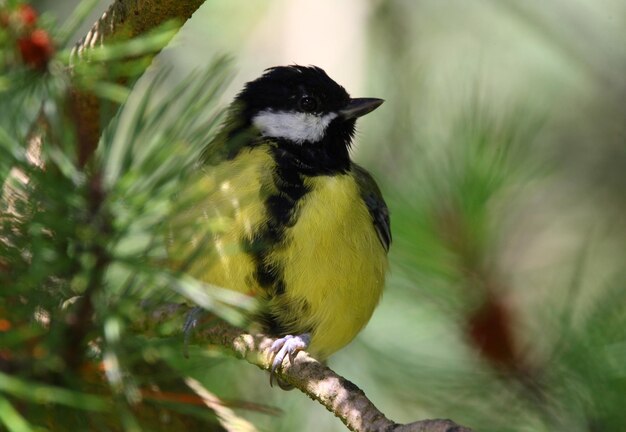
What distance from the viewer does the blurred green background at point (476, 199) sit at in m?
1.66

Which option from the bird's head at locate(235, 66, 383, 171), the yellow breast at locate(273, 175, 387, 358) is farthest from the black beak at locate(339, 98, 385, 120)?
the yellow breast at locate(273, 175, 387, 358)

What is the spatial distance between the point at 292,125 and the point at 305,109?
10 cm

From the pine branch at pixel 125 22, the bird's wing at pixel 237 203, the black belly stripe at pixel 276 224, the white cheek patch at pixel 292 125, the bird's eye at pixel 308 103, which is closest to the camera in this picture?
the pine branch at pixel 125 22

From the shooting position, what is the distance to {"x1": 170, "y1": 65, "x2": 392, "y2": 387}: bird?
2154mm

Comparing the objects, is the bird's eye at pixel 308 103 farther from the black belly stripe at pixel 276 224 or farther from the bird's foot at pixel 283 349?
the bird's foot at pixel 283 349

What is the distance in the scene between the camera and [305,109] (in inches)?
99.9

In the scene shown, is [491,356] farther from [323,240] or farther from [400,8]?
[400,8]

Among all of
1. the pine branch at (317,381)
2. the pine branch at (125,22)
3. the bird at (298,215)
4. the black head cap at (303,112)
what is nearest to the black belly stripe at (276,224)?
the bird at (298,215)

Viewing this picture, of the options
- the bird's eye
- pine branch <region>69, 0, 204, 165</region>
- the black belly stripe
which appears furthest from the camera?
the bird's eye

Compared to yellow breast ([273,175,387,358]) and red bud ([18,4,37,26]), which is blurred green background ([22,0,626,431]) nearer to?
yellow breast ([273,175,387,358])

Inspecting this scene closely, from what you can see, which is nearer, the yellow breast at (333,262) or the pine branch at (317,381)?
the pine branch at (317,381)

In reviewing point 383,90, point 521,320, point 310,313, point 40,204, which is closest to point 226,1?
point 383,90

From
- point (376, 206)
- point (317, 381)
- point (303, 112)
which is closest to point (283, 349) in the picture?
point (317, 381)

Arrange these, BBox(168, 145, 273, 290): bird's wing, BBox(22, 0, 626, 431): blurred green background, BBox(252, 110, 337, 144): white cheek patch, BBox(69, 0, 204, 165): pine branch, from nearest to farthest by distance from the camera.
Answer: BBox(22, 0, 626, 431): blurred green background, BBox(69, 0, 204, 165): pine branch, BBox(168, 145, 273, 290): bird's wing, BBox(252, 110, 337, 144): white cheek patch
